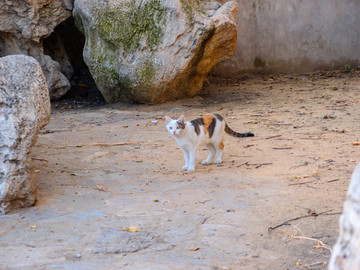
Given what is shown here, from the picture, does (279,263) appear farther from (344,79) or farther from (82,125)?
(344,79)

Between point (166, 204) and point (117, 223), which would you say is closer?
point (117, 223)

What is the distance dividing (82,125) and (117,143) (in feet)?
4.75

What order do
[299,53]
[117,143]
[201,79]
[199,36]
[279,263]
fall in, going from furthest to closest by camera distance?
[299,53], [201,79], [199,36], [117,143], [279,263]

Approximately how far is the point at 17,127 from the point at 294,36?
888 cm

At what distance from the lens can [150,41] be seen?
357 inches

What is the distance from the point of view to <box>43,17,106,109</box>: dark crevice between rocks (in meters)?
10.4

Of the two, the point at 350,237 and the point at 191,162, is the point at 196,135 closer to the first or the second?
the point at 191,162

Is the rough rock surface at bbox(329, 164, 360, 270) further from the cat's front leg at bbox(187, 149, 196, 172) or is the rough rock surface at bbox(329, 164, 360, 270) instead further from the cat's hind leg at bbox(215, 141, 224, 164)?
the cat's hind leg at bbox(215, 141, 224, 164)

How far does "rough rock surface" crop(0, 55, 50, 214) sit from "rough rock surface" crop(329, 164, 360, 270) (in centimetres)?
321

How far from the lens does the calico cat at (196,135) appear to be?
18.2ft

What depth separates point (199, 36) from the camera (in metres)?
8.96

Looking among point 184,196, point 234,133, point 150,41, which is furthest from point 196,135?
point 150,41

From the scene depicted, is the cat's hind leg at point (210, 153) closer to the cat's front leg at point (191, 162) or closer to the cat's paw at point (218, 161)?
the cat's paw at point (218, 161)

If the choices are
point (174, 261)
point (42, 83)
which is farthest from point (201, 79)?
point (174, 261)
